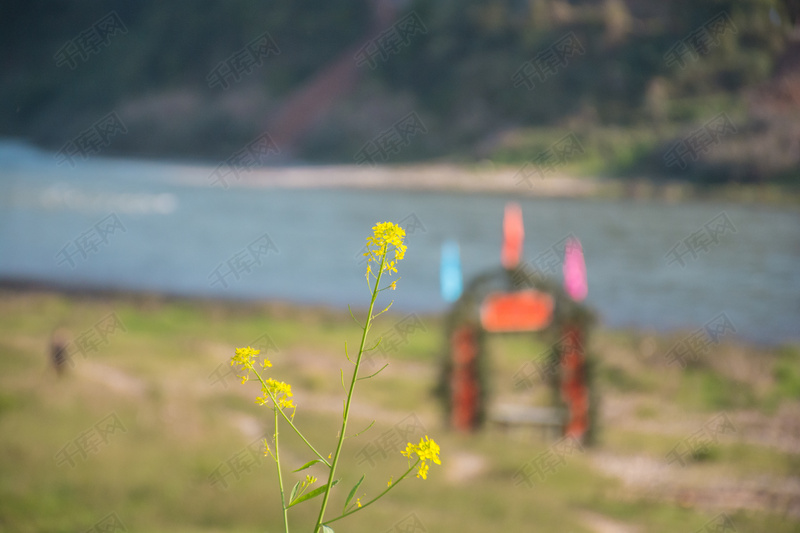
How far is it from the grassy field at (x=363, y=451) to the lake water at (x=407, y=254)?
8903mm

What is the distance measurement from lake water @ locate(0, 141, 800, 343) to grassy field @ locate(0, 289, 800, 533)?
29.2 feet

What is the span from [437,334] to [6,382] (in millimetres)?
16822

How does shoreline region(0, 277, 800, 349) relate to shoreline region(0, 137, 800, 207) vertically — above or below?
above

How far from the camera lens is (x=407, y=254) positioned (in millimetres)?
39469

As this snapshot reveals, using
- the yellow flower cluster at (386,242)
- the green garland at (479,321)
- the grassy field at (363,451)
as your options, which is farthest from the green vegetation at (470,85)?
the yellow flower cluster at (386,242)

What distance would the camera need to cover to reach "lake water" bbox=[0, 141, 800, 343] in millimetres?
33719

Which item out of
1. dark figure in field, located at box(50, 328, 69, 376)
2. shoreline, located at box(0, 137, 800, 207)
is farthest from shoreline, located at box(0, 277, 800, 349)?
shoreline, located at box(0, 137, 800, 207)

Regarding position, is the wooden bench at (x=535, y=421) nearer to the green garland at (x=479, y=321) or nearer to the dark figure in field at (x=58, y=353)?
the green garland at (x=479, y=321)

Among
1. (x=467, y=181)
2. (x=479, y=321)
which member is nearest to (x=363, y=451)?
→ (x=479, y=321)

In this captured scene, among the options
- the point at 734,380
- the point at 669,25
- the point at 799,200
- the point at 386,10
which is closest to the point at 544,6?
the point at 669,25

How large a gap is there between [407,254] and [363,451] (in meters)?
30.5

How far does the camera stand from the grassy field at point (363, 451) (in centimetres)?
693

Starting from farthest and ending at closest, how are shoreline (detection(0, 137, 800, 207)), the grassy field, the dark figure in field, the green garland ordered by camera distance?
shoreline (detection(0, 137, 800, 207)) → the green garland → the dark figure in field → the grassy field

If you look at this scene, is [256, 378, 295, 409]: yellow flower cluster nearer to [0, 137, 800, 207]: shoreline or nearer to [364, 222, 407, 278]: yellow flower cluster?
[364, 222, 407, 278]: yellow flower cluster
